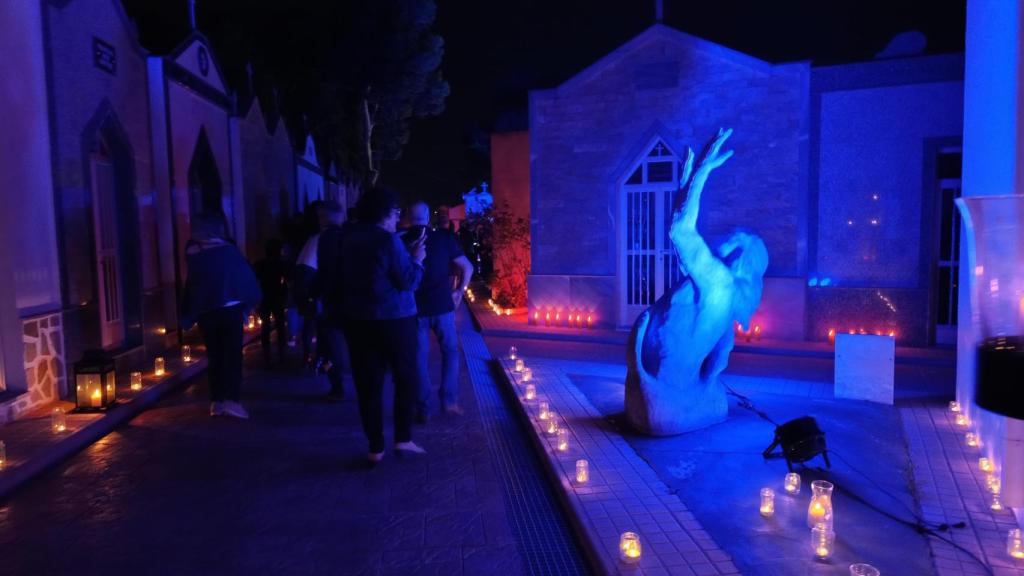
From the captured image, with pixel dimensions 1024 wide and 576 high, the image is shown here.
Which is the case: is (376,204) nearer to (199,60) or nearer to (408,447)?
(408,447)

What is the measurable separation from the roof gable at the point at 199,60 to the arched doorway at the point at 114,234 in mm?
2106

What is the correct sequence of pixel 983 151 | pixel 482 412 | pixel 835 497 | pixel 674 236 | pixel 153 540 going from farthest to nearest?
pixel 482 412 < pixel 674 236 < pixel 983 151 < pixel 835 497 < pixel 153 540

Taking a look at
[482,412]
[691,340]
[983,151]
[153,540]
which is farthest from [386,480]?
[983,151]

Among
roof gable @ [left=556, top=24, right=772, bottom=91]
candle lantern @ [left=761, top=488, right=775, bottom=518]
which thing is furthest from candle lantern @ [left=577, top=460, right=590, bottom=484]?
roof gable @ [left=556, top=24, right=772, bottom=91]

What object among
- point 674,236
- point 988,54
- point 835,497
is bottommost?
point 835,497

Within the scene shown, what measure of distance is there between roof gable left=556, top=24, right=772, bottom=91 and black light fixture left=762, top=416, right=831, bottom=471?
7438mm

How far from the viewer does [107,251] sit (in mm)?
8297

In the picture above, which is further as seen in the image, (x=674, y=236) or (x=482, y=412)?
(x=482, y=412)

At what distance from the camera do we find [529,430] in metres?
A: 5.66

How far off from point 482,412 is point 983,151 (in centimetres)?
449

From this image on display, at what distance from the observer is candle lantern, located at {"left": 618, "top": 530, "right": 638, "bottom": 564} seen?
3264 millimetres

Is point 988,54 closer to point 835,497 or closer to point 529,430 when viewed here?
point 835,497

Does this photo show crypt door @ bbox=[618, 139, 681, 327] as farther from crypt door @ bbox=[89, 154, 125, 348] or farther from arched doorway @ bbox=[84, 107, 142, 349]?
crypt door @ bbox=[89, 154, 125, 348]

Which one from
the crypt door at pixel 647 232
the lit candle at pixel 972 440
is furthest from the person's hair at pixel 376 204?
the crypt door at pixel 647 232
